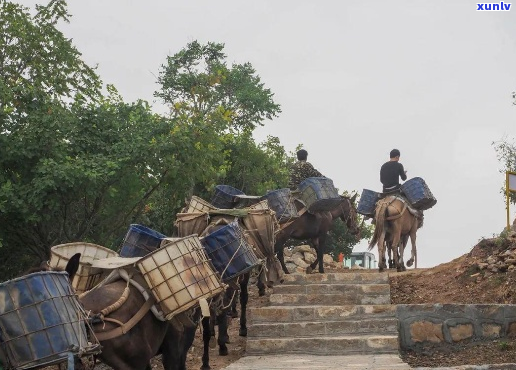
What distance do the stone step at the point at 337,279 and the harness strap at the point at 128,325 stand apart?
879cm

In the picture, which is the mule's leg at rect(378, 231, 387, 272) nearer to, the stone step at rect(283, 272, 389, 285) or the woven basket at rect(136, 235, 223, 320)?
the stone step at rect(283, 272, 389, 285)

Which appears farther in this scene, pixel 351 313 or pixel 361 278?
pixel 361 278

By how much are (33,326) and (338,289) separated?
33.7ft

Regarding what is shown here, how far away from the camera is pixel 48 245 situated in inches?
609

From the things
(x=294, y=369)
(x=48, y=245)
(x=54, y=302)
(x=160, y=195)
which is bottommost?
(x=294, y=369)

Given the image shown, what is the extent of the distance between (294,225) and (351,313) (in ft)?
15.4

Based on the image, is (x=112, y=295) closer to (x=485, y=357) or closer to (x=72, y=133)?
(x=485, y=357)

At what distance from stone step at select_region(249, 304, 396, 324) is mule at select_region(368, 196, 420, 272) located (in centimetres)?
454

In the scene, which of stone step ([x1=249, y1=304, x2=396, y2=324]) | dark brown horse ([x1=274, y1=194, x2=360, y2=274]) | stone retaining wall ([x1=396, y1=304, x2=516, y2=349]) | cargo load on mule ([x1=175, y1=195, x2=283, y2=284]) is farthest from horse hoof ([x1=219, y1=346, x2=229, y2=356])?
dark brown horse ([x1=274, y1=194, x2=360, y2=274])

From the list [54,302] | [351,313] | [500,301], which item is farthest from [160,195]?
[54,302]

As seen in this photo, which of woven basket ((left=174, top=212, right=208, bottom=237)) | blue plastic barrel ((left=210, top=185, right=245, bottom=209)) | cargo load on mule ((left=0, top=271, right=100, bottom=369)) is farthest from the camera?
blue plastic barrel ((left=210, top=185, right=245, bottom=209))

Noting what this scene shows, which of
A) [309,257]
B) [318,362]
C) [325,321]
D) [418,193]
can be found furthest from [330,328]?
[309,257]

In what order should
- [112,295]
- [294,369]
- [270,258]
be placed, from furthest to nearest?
1. [270,258]
2. [294,369]
3. [112,295]

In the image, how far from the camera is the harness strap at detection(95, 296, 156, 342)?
7.56 metres
